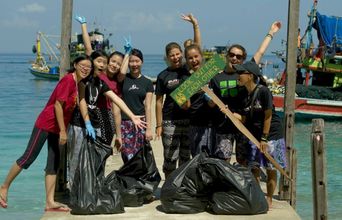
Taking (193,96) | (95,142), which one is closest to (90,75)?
(95,142)

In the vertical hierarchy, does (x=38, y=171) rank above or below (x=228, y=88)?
below

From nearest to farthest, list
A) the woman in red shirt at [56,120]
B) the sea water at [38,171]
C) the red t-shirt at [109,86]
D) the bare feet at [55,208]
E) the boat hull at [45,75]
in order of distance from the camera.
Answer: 1. the woman in red shirt at [56,120]
2. the bare feet at [55,208]
3. the red t-shirt at [109,86]
4. the sea water at [38,171]
5. the boat hull at [45,75]

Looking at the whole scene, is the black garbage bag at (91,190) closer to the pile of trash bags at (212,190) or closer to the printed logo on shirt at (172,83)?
the pile of trash bags at (212,190)

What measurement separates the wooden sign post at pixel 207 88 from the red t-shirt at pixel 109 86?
0.75 meters

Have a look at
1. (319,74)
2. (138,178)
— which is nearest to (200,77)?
(138,178)

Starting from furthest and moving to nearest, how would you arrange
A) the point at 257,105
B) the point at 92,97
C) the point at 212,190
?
the point at 92,97, the point at 212,190, the point at 257,105

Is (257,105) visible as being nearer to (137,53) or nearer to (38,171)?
(137,53)

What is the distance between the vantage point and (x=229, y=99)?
19.5 ft

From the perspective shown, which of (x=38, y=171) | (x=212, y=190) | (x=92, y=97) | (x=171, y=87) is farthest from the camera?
(x=38, y=171)

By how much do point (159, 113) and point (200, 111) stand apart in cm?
42

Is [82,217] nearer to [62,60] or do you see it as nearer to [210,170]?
[210,170]

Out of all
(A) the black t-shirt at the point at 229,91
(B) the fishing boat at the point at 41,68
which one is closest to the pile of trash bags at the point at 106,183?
(A) the black t-shirt at the point at 229,91

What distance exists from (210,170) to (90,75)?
1441mm

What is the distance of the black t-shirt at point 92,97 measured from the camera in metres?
5.86
